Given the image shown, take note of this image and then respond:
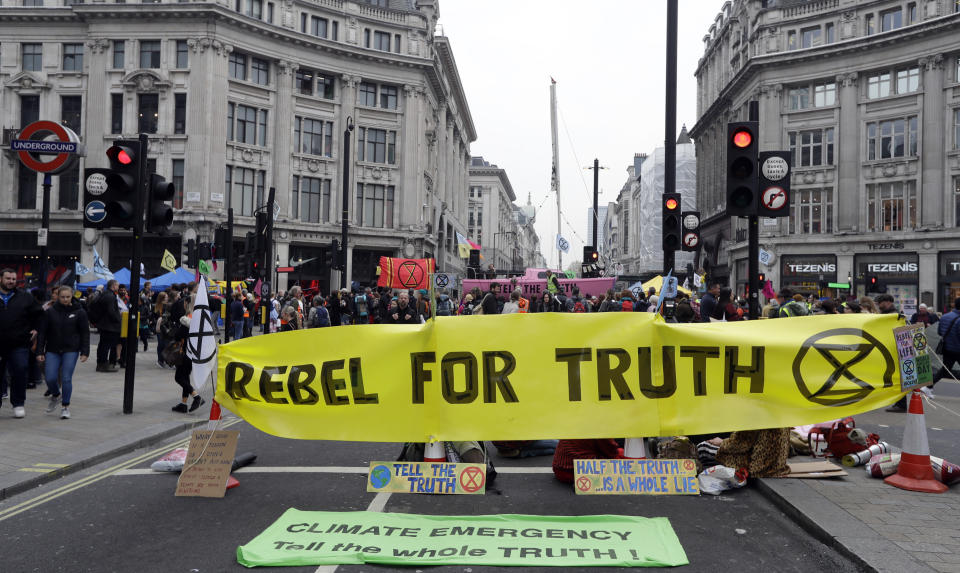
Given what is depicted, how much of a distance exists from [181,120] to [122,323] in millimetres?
28389

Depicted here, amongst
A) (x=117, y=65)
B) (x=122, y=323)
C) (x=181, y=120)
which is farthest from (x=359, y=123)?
(x=122, y=323)

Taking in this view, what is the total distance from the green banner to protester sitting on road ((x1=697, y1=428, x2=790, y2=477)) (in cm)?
153

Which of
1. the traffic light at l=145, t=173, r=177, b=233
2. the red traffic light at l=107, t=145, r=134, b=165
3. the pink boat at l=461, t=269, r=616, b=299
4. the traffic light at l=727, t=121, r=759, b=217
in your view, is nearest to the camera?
the traffic light at l=727, t=121, r=759, b=217

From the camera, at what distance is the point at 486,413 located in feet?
17.9

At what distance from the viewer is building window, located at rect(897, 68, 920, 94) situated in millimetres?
39719

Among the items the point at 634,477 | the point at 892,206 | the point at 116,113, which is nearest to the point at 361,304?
the point at 634,477

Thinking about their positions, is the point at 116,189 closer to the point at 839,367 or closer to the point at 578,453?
the point at 578,453

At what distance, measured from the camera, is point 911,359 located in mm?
5617

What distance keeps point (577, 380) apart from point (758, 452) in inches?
79.1

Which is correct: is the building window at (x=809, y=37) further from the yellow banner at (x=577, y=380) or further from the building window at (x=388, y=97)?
the yellow banner at (x=577, y=380)

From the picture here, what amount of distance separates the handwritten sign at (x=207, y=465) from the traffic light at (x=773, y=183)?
21.2 feet

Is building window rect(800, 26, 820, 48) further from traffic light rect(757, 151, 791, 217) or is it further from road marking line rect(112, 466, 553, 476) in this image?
road marking line rect(112, 466, 553, 476)

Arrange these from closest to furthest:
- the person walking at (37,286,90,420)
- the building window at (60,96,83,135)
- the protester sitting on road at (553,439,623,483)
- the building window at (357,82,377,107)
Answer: the protester sitting on road at (553,439,623,483) < the person walking at (37,286,90,420) < the building window at (60,96,83,135) < the building window at (357,82,377,107)

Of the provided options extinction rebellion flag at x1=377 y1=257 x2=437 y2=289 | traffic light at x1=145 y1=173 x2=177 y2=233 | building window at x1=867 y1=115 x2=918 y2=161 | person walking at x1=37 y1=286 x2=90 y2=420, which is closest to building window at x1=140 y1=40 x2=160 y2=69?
extinction rebellion flag at x1=377 y1=257 x2=437 y2=289
